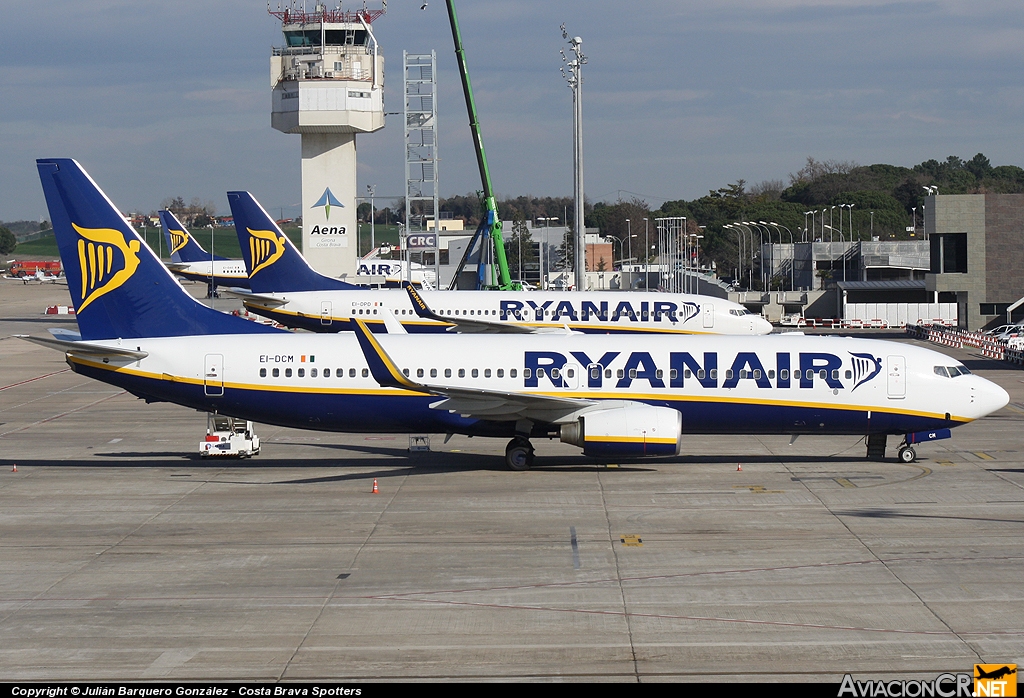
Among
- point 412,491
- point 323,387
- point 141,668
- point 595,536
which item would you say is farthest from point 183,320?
point 141,668

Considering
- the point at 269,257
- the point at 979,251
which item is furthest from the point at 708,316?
the point at 979,251

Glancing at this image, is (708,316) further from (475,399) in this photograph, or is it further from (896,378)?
(475,399)

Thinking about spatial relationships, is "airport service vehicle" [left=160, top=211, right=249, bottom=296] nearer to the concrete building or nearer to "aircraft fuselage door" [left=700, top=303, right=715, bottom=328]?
the concrete building

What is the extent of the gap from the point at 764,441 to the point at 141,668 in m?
24.8

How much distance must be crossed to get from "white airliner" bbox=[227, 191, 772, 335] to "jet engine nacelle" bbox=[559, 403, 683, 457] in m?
25.6

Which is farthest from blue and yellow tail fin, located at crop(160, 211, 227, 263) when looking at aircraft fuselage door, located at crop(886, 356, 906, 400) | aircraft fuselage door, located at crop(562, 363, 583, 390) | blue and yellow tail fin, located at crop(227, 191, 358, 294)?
aircraft fuselage door, located at crop(886, 356, 906, 400)

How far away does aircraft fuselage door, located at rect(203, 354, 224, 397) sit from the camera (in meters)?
30.4

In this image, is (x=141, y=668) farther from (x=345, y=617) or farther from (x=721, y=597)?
(x=721, y=597)

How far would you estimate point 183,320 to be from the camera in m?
31.3

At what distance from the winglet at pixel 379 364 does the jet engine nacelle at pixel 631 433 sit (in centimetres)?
449

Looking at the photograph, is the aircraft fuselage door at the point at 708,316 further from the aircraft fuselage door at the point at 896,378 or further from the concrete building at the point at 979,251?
the concrete building at the point at 979,251

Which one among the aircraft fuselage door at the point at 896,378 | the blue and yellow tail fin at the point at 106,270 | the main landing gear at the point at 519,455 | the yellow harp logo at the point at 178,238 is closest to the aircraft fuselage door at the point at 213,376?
the blue and yellow tail fin at the point at 106,270

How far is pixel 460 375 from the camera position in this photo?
3092 cm

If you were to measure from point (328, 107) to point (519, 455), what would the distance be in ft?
272
